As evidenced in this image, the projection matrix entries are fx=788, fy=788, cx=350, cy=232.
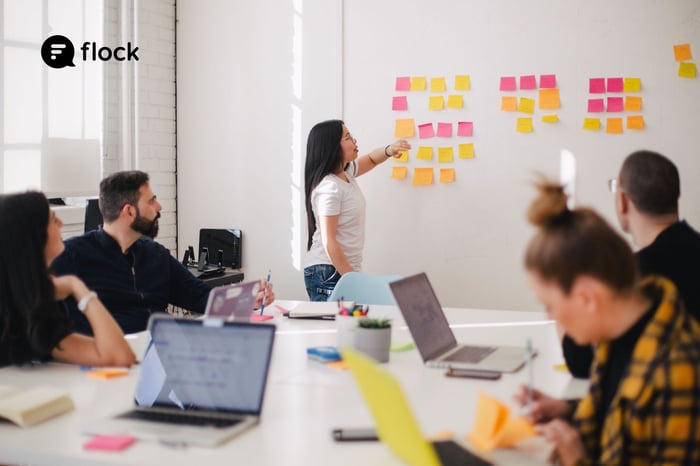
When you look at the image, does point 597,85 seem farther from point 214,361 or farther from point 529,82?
point 214,361

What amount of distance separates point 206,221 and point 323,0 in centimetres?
157

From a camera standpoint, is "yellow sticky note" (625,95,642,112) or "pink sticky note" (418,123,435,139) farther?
"pink sticky note" (418,123,435,139)

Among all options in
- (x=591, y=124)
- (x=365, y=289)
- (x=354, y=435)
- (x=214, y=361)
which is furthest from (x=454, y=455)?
(x=591, y=124)

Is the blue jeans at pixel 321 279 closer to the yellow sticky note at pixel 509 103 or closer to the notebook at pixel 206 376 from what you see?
the yellow sticky note at pixel 509 103

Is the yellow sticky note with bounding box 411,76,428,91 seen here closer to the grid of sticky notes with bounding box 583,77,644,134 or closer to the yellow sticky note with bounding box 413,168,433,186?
the yellow sticky note with bounding box 413,168,433,186

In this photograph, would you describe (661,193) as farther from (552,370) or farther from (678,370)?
(678,370)

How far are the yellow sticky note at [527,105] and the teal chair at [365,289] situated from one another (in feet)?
4.70

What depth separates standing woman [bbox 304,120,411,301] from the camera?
13.0 ft

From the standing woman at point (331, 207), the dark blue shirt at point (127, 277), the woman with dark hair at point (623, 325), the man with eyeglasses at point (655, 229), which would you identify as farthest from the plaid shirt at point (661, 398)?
the standing woman at point (331, 207)

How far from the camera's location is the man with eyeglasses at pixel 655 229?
2069 millimetres

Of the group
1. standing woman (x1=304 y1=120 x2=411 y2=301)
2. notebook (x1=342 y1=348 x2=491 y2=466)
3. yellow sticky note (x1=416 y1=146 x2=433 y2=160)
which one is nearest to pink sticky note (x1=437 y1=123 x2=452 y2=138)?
yellow sticky note (x1=416 y1=146 x2=433 y2=160)

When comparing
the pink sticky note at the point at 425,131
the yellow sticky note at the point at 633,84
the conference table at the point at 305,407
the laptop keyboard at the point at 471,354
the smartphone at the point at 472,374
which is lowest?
the conference table at the point at 305,407

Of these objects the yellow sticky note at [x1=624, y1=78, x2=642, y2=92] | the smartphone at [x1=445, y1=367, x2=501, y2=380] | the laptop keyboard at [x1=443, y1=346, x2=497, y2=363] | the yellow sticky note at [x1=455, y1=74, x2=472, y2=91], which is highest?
the yellow sticky note at [x1=455, y1=74, x2=472, y2=91]

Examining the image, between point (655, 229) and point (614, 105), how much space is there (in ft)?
6.75
